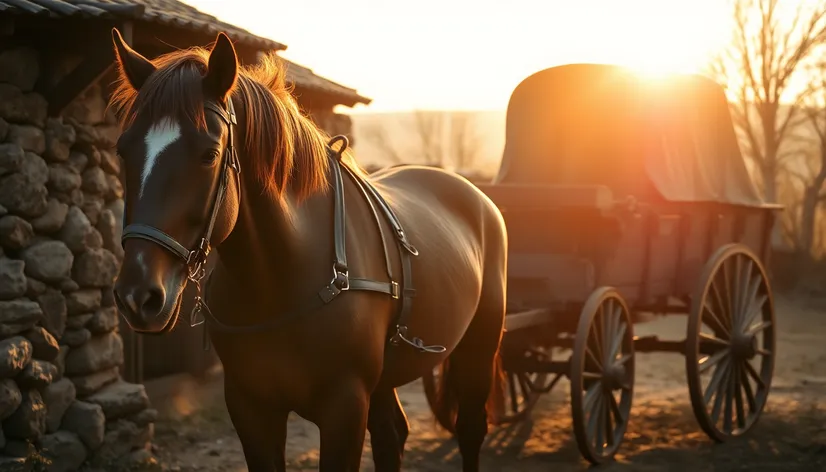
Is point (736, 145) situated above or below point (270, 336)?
above

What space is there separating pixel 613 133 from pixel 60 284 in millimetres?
4110

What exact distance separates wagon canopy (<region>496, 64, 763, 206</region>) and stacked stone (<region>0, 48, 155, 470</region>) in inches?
124

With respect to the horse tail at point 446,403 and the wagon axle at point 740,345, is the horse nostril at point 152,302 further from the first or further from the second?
the wagon axle at point 740,345

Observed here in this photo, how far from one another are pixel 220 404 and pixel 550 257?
3.13 m

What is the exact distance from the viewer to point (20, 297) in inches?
193

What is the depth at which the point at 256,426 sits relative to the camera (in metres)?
3.10

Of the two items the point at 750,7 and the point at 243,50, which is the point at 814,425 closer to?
the point at 243,50

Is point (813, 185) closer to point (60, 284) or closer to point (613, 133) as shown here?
point (613, 133)

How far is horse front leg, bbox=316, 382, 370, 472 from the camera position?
2969 mm

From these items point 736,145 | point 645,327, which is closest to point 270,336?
point 736,145

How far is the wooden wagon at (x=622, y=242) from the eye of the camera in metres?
5.80

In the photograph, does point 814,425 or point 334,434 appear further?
point 814,425

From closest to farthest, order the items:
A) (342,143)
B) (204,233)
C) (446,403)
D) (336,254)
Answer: (204,233) → (336,254) → (342,143) → (446,403)

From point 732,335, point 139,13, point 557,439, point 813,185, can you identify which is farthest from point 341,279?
point 813,185
